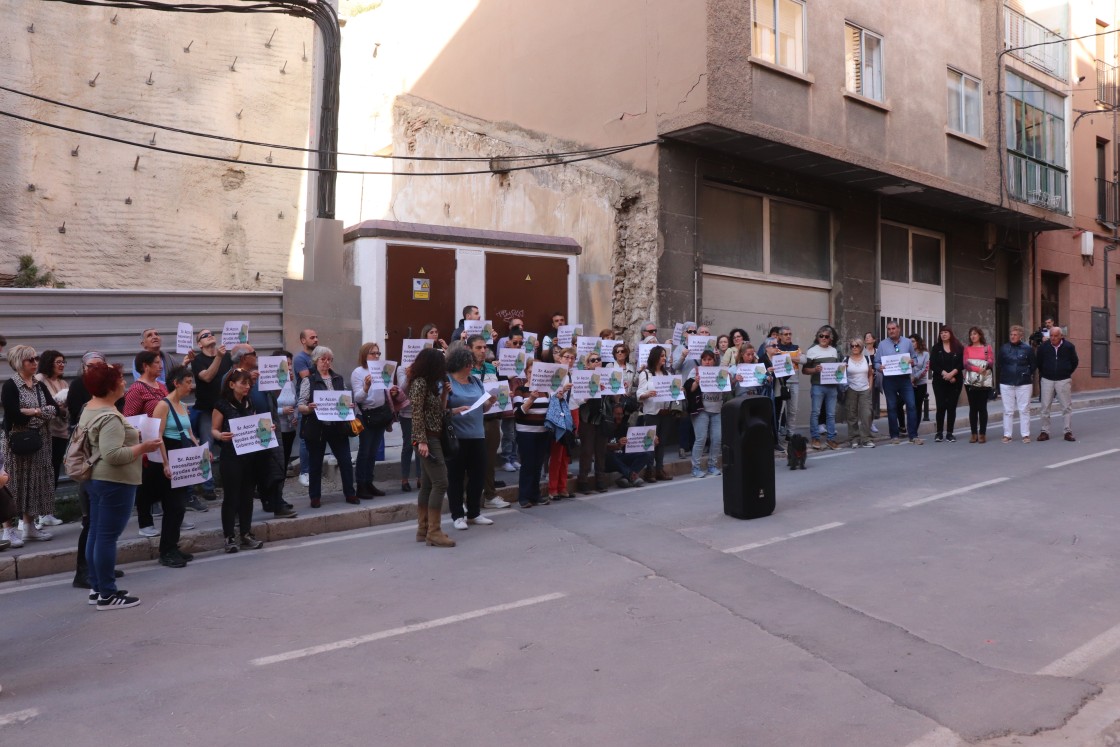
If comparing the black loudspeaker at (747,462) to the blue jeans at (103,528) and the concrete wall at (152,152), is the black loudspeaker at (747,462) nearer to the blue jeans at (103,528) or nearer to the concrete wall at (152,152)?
the blue jeans at (103,528)

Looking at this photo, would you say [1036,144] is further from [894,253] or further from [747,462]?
[747,462]

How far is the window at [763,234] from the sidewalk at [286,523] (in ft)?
18.1

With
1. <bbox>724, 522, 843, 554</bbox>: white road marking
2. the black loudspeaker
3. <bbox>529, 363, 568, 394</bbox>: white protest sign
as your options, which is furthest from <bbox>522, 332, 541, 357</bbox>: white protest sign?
<bbox>724, 522, 843, 554</bbox>: white road marking

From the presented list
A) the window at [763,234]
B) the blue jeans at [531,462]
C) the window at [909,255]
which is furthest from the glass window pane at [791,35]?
the blue jeans at [531,462]

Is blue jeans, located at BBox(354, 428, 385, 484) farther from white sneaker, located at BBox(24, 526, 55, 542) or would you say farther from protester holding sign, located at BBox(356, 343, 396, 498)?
white sneaker, located at BBox(24, 526, 55, 542)

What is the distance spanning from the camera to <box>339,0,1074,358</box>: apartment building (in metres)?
15.6

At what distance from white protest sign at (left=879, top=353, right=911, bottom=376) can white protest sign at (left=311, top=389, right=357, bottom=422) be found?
861cm

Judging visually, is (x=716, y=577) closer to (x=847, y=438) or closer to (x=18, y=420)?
(x=18, y=420)

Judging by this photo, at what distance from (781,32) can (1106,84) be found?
15165 millimetres

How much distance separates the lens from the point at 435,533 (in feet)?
27.6

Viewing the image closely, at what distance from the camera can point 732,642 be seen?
5.70 m

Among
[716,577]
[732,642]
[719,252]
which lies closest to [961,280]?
[719,252]

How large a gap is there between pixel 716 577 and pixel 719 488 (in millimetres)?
3924

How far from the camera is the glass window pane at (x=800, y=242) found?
18047mm
